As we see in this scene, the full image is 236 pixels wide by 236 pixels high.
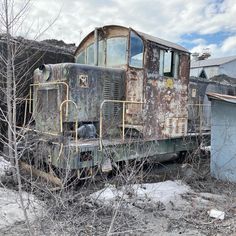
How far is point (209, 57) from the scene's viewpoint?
1206 inches

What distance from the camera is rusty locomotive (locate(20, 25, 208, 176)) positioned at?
5.84 metres

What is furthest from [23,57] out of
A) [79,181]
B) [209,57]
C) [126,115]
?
[209,57]

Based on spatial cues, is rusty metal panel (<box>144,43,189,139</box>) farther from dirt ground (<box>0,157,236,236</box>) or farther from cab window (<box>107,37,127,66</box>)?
dirt ground (<box>0,157,236,236</box>)

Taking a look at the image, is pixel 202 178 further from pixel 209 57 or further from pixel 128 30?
pixel 209 57

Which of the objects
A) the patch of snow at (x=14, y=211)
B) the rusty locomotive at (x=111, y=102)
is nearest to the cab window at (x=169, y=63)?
the rusty locomotive at (x=111, y=102)

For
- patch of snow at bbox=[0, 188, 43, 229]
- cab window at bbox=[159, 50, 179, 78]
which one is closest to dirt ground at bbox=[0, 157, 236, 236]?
patch of snow at bbox=[0, 188, 43, 229]

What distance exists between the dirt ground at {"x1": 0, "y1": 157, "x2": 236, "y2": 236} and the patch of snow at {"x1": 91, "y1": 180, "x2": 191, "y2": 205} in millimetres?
23

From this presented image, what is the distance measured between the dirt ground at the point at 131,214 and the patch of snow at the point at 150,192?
0.08 feet

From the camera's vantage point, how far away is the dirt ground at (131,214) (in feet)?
12.6

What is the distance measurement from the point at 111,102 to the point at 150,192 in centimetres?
239

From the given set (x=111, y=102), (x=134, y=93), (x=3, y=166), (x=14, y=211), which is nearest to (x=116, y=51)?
(x=134, y=93)

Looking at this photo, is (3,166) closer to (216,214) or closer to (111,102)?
(111,102)

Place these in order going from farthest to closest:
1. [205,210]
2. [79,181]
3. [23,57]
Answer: [23,57] → [79,181] → [205,210]

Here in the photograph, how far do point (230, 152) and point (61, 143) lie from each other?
3.96 meters
